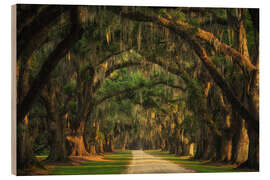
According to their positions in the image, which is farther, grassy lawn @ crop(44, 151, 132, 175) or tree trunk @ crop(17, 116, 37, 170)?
grassy lawn @ crop(44, 151, 132, 175)

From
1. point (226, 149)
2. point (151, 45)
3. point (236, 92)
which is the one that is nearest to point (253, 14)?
point (236, 92)

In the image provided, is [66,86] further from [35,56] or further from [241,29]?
[241,29]

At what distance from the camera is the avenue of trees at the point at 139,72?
1559 centimetres

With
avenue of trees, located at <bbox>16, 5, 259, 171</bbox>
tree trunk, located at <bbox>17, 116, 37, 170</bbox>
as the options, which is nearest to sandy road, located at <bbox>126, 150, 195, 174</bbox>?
avenue of trees, located at <bbox>16, 5, 259, 171</bbox>

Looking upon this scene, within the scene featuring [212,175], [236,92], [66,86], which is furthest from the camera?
[66,86]

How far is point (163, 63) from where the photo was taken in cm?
1989

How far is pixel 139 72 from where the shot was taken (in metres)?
18.8

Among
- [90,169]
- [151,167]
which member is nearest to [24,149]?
[90,169]

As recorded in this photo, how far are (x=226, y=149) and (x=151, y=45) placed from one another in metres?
5.36

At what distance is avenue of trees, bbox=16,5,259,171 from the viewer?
1559cm

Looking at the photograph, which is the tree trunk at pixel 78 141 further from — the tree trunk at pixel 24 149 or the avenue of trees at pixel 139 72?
the tree trunk at pixel 24 149

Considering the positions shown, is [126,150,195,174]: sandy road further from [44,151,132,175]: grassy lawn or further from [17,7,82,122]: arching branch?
[17,7,82,122]: arching branch

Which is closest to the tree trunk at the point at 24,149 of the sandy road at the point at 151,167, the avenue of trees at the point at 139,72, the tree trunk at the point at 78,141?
the avenue of trees at the point at 139,72

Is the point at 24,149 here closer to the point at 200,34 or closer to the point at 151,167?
the point at 151,167
